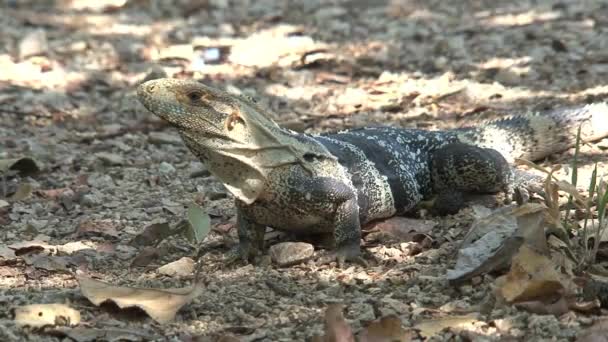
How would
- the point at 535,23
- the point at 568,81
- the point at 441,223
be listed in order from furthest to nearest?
the point at 535,23 → the point at 568,81 → the point at 441,223

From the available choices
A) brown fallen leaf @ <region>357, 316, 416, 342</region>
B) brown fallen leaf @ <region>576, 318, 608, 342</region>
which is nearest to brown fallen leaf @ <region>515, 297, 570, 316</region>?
brown fallen leaf @ <region>576, 318, 608, 342</region>

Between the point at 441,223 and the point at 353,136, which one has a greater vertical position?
the point at 353,136

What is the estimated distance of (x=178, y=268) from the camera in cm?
507

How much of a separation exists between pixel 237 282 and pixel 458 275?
42.4 inches

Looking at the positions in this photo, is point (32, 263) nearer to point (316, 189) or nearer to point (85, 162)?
point (316, 189)

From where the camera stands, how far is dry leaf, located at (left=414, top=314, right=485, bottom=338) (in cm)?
402

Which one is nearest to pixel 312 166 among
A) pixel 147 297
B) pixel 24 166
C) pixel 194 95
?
pixel 194 95

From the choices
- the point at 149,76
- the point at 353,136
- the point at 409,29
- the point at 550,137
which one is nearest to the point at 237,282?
the point at 353,136

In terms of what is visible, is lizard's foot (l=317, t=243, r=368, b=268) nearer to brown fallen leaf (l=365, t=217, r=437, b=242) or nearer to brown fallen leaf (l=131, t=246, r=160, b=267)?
brown fallen leaf (l=365, t=217, r=437, b=242)

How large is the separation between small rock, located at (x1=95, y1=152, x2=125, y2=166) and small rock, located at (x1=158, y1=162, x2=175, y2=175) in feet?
1.02

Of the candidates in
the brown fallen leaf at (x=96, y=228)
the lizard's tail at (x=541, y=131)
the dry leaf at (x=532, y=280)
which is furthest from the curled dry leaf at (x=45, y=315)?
the lizard's tail at (x=541, y=131)

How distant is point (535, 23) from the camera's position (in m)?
10.6

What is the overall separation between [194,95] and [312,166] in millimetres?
729

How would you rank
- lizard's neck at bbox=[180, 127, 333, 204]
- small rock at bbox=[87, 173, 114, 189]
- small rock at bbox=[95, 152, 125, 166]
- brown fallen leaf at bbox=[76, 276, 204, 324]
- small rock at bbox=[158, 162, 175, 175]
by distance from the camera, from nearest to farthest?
brown fallen leaf at bbox=[76, 276, 204, 324] → lizard's neck at bbox=[180, 127, 333, 204] → small rock at bbox=[87, 173, 114, 189] → small rock at bbox=[158, 162, 175, 175] → small rock at bbox=[95, 152, 125, 166]
